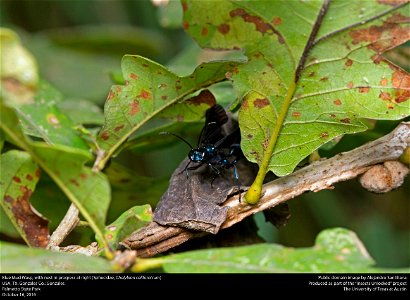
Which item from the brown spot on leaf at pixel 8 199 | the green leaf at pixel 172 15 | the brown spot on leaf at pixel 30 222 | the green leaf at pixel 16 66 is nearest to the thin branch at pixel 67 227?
the brown spot on leaf at pixel 30 222

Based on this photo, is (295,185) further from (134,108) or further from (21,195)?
(21,195)

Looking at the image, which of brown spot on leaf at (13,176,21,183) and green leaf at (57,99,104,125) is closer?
brown spot on leaf at (13,176,21,183)

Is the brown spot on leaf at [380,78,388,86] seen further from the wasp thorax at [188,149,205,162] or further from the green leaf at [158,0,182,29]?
the green leaf at [158,0,182,29]

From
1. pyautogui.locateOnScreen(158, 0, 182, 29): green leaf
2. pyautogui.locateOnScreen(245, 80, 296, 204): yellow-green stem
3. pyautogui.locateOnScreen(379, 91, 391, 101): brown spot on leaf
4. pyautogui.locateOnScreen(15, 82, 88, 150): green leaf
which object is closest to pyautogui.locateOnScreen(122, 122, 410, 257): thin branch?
pyautogui.locateOnScreen(245, 80, 296, 204): yellow-green stem

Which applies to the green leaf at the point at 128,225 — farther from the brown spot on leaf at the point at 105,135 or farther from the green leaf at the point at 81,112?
the green leaf at the point at 81,112

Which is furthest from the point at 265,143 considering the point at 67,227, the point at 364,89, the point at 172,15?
the point at 172,15

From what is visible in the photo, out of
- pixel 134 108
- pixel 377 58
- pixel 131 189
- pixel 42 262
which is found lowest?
pixel 42 262

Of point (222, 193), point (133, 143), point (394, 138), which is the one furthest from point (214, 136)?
point (394, 138)
